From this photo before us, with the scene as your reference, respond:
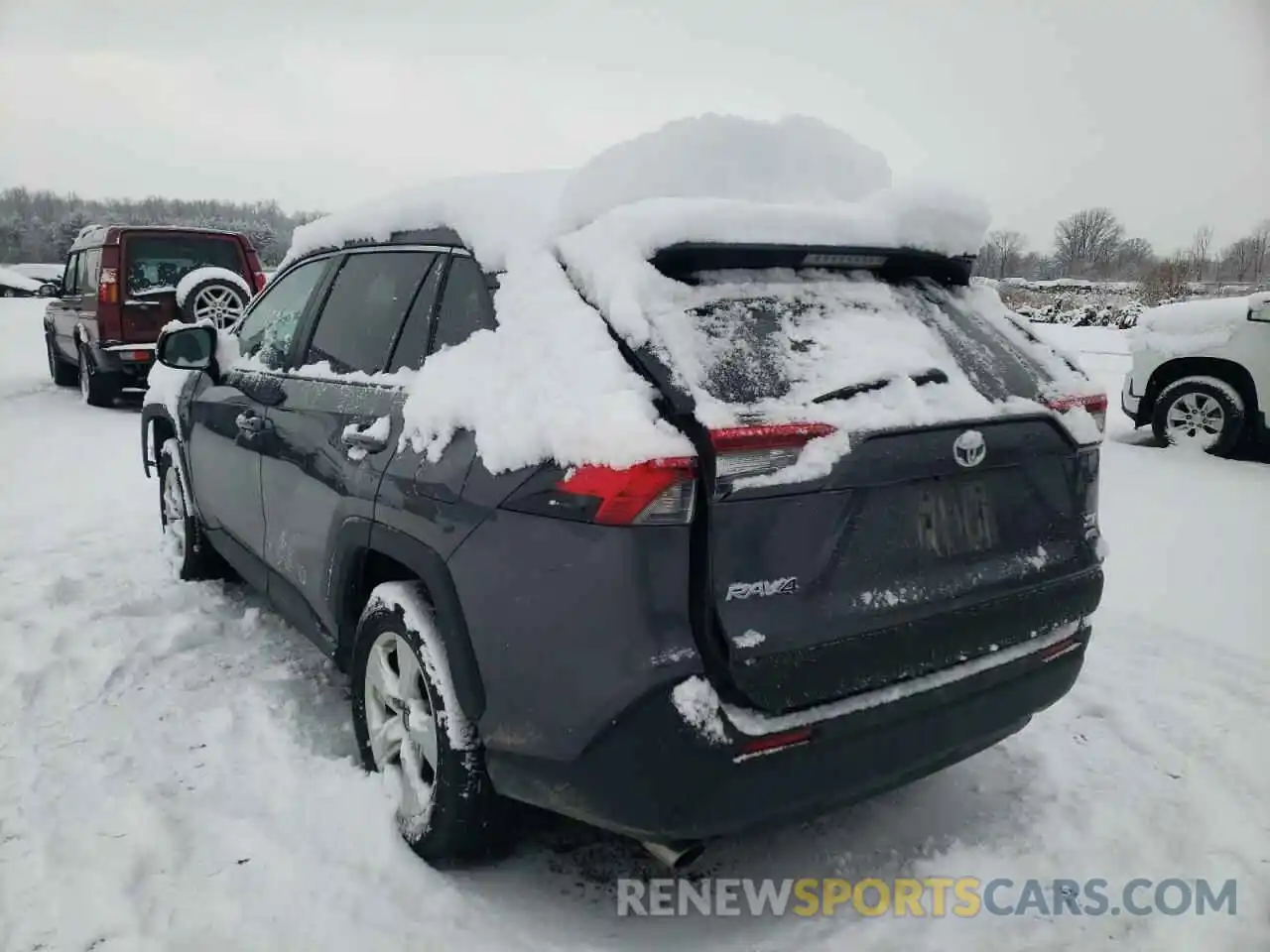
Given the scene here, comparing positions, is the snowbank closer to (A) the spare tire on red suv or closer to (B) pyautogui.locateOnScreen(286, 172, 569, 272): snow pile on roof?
(B) pyautogui.locateOnScreen(286, 172, 569, 272): snow pile on roof

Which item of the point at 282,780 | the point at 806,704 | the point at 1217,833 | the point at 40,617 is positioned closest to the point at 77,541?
the point at 40,617

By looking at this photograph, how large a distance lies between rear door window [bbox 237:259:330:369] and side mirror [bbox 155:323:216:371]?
0.44ft

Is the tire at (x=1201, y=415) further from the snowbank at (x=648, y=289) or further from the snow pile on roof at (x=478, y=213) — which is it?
the snow pile on roof at (x=478, y=213)

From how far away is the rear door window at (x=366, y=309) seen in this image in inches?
107

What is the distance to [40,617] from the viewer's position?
Result: 389 centimetres

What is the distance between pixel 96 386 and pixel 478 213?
956 cm

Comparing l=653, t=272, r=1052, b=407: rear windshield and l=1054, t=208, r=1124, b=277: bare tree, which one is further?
l=1054, t=208, r=1124, b=277: bare tree

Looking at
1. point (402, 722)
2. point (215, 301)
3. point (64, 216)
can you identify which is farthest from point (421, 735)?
point (64, 216)

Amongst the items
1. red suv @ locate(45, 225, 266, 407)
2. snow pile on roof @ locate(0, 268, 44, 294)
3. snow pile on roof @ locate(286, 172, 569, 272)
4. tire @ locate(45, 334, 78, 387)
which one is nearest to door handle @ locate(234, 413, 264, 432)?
snow pile on roof @ locate(286, 172, 569, 272)

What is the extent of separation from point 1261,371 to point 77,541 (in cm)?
893

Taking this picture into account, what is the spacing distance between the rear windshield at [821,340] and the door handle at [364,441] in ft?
3.19

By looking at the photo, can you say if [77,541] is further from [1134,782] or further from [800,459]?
[1134,782]

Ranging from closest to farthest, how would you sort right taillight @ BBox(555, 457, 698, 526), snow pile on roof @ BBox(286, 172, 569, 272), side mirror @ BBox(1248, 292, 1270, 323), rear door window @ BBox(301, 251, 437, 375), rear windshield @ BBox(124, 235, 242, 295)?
1. right taillight @ BBox(555, 457, 698, 526)
2. snow pile on roof @ BBox(286, 172, 569, 272)
3. rear door window @ BBox(301, 251, 437, 375)
4. side mirror @ BBox(1248, 292, 1270, 323)
5. rear windshield @ BBox(124, 235, 242, 295)

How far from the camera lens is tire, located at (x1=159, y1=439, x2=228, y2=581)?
4371 millimetres
